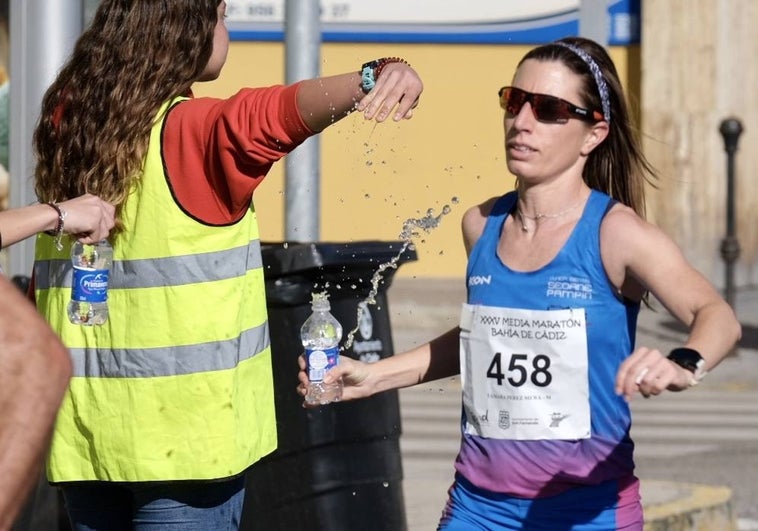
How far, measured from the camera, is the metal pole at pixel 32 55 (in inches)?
217

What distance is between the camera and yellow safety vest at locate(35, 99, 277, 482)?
11.2 feet

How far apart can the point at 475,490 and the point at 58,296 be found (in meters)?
1.04

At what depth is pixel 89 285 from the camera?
131 inches

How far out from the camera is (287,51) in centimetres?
784

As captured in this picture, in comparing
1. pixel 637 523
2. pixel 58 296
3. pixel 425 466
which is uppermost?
pixel 58 296

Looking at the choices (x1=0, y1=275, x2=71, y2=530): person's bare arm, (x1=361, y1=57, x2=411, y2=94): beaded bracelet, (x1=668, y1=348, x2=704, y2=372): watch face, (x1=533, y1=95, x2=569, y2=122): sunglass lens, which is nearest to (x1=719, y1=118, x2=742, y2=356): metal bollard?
(x1=533, y1=95, x2=569, y2=122): sunglass lens

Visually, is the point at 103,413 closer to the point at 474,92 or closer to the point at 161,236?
the point at 161,236

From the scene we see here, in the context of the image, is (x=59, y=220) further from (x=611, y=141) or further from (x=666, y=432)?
(x=666, y=432)

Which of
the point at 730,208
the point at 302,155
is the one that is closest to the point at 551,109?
the point at 302,155

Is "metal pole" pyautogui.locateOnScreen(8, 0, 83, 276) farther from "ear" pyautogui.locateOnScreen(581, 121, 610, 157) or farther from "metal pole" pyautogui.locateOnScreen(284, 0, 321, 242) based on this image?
"ear" pyautogui.locateOnScreen(581, 121, 610, 157)

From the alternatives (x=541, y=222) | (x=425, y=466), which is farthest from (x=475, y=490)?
(x=425, y=466)

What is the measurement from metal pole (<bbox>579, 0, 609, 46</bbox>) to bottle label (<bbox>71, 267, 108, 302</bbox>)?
335 cm

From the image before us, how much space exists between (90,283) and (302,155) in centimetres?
421

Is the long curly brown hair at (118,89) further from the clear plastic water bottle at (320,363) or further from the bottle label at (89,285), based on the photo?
the clear plastic water bottle at (320,363)
